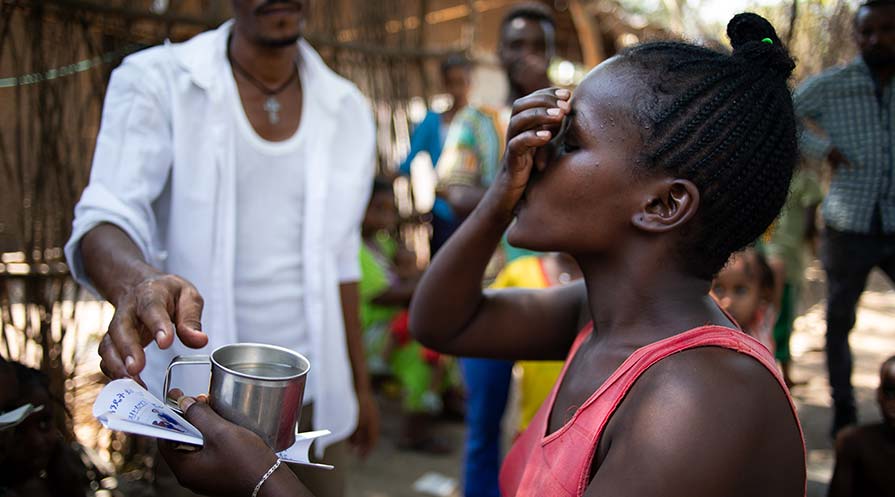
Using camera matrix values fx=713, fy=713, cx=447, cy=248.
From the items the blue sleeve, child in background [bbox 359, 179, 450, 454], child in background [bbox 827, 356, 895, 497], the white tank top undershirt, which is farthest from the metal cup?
the blue sleeve

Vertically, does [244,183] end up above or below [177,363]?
above

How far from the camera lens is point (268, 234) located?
1979 mm

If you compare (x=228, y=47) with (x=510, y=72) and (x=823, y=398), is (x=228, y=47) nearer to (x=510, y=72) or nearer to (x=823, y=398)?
(x=510, y=72)

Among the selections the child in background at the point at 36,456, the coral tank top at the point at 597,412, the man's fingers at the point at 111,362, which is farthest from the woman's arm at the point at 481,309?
the child in background at the point at 36,456

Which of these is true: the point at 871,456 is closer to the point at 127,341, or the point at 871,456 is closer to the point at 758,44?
the point at 758,44

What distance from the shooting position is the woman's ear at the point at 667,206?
3.76ft

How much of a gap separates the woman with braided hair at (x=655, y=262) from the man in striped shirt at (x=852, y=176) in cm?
237

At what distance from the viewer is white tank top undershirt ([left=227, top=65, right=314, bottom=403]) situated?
6.33 ft

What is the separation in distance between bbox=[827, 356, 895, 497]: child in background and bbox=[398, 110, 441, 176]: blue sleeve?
2900 mm

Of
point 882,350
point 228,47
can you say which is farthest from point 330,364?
point 882,350

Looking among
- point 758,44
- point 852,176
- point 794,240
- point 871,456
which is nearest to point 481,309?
point 758,44

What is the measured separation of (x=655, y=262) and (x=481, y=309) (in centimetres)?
52

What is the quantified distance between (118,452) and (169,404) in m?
1.96

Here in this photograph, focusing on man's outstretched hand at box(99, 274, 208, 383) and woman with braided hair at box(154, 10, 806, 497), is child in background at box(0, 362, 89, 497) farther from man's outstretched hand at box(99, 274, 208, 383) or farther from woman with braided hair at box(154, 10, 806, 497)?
woman with braided hair at box(154, 10, 806, 497)
